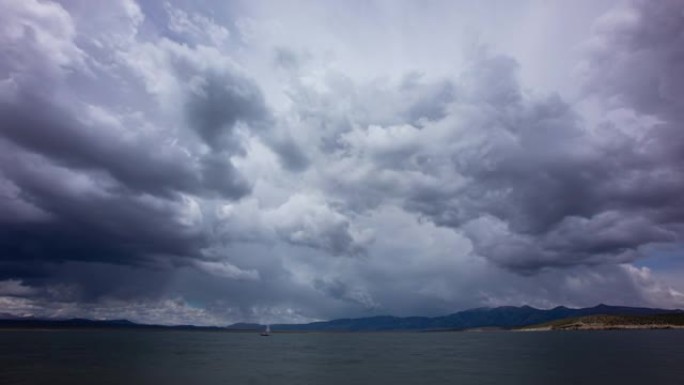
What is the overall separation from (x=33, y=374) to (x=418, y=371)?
8427cm

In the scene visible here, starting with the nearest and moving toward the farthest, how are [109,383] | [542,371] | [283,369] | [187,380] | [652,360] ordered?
[109,383], [187,380], [542,371], [283,369], [652,360]

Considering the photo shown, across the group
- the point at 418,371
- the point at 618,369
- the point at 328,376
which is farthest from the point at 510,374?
the point at 328,376

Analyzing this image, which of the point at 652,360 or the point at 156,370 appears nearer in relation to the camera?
the point at 156,370

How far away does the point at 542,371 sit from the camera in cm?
11419

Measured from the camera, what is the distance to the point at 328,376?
107625 millimetres

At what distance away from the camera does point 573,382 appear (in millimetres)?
93812

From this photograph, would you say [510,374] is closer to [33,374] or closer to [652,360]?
[652,360]

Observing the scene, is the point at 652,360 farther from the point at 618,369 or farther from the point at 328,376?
the point at 328,376

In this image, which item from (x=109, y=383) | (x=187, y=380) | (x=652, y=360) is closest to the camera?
(x=109, y=383)

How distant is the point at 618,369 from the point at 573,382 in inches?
1264

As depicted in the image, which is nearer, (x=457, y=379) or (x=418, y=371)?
(x=457, y=379)

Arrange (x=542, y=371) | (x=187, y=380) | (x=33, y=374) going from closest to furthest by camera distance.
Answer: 1. (x=187, y=380)
2. (x=33, y=374)
3. (x=542, y=371)

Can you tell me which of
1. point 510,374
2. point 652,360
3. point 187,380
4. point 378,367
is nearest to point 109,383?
point 187,380

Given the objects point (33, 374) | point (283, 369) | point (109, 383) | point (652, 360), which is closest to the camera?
point (109, 383)
